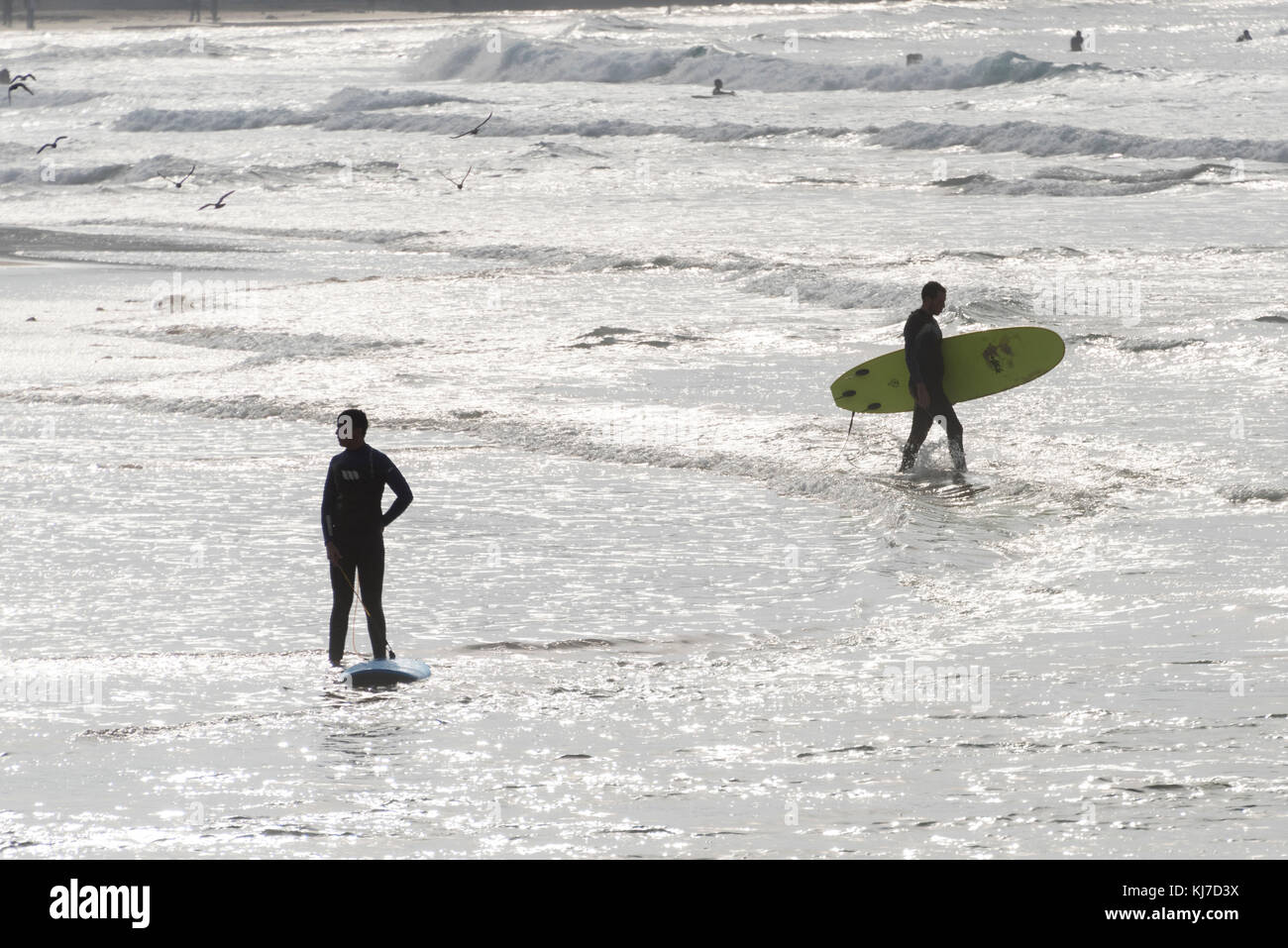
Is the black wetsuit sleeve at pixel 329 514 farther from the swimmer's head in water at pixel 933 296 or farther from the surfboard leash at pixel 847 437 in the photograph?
the surfboard leash at pixel 847 437

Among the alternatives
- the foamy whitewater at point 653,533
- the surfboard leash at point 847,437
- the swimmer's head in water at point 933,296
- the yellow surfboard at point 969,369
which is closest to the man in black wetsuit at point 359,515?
the foamy whitewater at point 653,533

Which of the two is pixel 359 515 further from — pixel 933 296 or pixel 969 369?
pixel 969 369

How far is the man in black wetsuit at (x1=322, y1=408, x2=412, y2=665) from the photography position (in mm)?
7742

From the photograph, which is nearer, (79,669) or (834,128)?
(79,669)

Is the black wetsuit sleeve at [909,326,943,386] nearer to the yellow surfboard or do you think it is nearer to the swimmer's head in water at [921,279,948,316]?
the swimmer's head in water at [921,279,948,316]

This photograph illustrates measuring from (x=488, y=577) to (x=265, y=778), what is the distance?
319 cm

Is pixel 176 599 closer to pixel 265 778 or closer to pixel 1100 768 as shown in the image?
pixel 265 778

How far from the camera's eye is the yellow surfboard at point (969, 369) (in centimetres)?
1284

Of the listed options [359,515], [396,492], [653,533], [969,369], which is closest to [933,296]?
[969,369]

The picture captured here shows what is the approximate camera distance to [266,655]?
834cm

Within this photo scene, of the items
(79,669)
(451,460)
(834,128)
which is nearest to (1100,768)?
(79,669)

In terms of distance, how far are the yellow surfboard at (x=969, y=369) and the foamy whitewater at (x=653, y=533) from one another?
1.22ft

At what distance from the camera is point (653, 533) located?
10.8m
